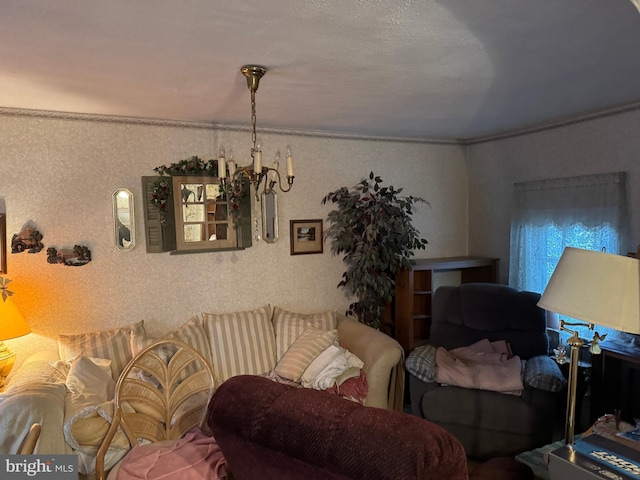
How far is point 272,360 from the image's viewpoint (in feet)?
11.4

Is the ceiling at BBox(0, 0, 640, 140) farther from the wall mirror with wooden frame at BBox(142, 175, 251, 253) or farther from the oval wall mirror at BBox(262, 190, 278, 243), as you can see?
the oval wall mirror at BBox(262, 190, 278, 243)

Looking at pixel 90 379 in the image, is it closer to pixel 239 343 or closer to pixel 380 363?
pixel 239 343

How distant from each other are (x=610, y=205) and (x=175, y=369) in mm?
3248

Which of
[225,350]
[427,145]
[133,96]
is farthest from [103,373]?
[427,145]

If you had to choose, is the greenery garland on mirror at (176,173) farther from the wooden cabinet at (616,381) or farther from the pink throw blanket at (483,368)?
the wooden cabinet at (616,381)

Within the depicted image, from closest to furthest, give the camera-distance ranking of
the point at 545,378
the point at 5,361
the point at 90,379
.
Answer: the point at 90,379 → the point at 5,361 → the point at 545,378

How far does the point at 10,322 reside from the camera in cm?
267

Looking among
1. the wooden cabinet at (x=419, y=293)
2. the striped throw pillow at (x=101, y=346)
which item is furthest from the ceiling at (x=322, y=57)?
the striped throw pillow at (x=101, y=346)

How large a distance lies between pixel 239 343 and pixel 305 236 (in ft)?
3.59

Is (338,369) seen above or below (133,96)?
below

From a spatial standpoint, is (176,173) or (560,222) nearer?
(176,173)

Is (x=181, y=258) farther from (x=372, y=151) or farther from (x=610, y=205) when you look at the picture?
(x=610, y=205)

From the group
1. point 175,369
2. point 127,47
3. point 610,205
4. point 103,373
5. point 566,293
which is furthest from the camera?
point 610,205

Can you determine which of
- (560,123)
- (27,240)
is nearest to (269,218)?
(27,240)
